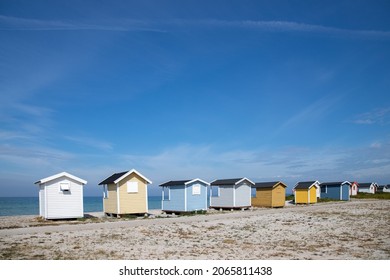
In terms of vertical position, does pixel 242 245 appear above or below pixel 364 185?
above

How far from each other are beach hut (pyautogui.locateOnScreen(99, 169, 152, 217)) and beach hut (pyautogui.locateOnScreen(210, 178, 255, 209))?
9667 mm

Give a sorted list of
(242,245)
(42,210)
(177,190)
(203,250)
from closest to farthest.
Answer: (203,250) → (242,245) → (42,210) → (177,190)

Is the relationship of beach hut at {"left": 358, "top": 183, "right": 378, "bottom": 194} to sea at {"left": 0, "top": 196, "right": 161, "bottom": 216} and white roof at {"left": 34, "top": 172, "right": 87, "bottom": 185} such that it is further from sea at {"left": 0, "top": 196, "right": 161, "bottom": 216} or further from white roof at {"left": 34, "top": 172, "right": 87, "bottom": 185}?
white roof at {"left": 34, "top": 172, "right": 87, "bottom": 185}

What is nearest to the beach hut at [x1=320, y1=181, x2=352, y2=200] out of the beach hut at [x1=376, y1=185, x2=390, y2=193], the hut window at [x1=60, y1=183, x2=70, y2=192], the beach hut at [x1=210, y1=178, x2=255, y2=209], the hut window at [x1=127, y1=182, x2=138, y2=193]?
the beach hut at [x1=210, y1=178, x2=255, y2=209]

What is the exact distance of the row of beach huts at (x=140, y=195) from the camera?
21594 millimetres

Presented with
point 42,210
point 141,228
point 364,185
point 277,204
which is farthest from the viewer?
point 364,185

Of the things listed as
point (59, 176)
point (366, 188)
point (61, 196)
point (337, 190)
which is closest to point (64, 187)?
point (61, 196)

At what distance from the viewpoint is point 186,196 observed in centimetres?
2769

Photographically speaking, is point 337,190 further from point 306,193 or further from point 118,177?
point 118,177
